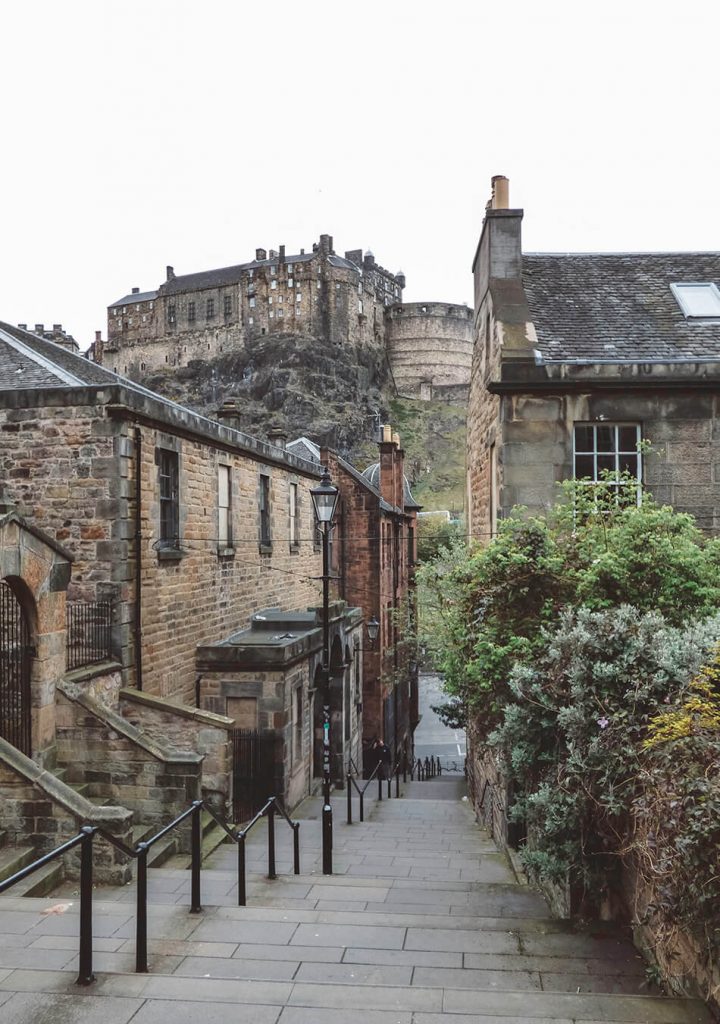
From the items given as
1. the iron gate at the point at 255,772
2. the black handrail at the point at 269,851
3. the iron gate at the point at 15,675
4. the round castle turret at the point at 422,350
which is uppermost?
the round castle turret at the point at 422,350

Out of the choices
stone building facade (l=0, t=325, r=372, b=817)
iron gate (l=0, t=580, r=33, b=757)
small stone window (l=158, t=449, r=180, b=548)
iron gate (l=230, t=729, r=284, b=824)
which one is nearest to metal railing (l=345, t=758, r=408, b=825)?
stone building facade (l=0, t=325, r=372, b=817)

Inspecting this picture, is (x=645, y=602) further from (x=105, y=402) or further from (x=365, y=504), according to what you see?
(x=365, y=504)

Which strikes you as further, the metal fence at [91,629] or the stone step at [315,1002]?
the metal fence at [91,629]

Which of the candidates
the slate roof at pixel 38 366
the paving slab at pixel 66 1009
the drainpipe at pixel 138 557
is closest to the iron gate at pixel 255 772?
the drainpipe at pixel 138 557

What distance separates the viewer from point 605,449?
13156 mm

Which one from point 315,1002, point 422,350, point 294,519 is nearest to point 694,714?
point 315,1002

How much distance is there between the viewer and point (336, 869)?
1109cm

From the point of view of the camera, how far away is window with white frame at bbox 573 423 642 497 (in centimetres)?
1305

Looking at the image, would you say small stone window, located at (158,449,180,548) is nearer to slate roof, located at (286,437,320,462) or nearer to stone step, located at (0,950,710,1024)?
stone step, located at (0,950,710,1024)

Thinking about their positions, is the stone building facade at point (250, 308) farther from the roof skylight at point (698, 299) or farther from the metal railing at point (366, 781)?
the roof skylight at point (698, 299)

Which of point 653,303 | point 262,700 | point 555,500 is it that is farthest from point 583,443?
point 262,700

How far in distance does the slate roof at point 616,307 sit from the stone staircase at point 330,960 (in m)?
8.14

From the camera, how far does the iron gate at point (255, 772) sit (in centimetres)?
1492

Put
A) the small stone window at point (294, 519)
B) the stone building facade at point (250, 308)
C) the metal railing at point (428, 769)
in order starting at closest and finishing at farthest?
the small stone window at point (294, 519) → the metal railing at point (428, 769) → the stone building facade at point (250, 308)
